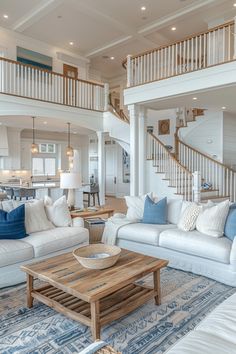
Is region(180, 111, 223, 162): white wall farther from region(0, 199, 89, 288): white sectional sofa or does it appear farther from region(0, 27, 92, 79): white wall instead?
region(0, 199, 89, 288): white sectional sofa

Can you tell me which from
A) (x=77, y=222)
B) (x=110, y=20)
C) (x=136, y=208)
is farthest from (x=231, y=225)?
(x=110, y=20)

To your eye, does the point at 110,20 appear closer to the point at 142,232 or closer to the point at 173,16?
the point at 173,16

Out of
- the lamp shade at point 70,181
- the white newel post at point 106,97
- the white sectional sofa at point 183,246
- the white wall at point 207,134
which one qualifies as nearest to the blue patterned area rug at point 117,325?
the white sectional sofa at point 183,246

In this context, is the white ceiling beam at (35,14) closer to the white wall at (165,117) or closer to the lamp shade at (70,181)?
the white wall at (165,117)

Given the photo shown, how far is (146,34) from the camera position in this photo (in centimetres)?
943

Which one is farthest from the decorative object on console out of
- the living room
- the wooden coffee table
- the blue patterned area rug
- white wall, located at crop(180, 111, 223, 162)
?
the wooden coffee table

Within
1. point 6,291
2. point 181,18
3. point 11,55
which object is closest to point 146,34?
point 181,18

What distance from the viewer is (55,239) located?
3568mm

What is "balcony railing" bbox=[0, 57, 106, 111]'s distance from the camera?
7.14 metres

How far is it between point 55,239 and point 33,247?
318mm

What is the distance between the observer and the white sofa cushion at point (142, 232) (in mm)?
3828

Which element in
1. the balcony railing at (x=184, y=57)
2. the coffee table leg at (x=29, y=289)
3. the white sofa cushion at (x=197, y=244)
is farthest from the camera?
the balcony railing at (x=184, y=57)

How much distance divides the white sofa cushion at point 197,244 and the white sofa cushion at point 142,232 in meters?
0.11

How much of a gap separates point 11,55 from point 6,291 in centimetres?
854
